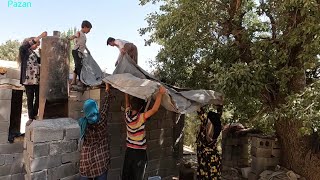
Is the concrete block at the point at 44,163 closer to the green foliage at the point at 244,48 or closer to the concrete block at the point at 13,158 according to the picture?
the concrete block at the point at 13,158

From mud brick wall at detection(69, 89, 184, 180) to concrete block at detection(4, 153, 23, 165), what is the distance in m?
1.54

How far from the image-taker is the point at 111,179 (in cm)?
554

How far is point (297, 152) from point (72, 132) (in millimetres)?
4393

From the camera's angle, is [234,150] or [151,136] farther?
[234,150]

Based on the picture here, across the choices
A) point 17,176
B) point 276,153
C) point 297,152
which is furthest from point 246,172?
point 17,176

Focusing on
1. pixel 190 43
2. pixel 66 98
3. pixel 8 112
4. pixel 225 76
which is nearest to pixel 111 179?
pixel 66 98

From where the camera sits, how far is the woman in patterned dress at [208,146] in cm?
575

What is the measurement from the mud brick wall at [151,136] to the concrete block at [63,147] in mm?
841

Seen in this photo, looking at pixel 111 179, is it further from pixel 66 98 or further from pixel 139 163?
pixel 66 98

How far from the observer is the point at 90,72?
5.70m

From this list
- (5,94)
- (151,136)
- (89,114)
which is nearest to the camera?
(89,114)

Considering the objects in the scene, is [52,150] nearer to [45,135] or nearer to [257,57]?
[45,135]

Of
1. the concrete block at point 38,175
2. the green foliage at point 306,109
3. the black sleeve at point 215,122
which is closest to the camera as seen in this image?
the concrete block at point 38,175

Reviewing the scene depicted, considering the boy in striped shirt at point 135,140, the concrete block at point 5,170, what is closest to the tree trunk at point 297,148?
the boy in striped shirt at point 135,140
